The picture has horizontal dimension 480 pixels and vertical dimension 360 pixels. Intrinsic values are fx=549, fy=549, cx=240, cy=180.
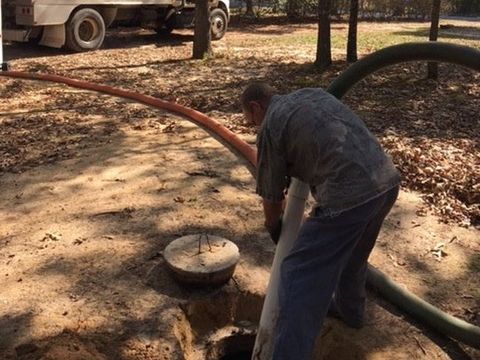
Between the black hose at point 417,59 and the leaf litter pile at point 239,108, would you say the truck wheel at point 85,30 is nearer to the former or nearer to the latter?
the leaf litter pile at point 239,108

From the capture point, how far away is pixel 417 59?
3510mm

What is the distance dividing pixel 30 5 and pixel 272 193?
36.7 feet

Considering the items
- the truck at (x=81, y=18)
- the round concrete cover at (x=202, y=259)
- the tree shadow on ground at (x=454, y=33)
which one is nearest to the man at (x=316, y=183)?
the round concrete cover at (x=202, y=259)

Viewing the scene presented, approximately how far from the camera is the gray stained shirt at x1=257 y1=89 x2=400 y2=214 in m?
2.82

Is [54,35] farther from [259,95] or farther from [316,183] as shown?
[316,183]

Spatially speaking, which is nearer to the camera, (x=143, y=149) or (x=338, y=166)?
(x=338, y=166)

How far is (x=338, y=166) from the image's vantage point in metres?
2.82

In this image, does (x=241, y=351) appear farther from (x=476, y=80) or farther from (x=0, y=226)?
(x=476, y=80)

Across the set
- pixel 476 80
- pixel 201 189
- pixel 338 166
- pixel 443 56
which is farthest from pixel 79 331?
pixel 476 80

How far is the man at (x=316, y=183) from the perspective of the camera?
2834 mm

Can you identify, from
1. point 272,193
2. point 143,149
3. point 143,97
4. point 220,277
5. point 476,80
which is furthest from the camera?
point 476,80

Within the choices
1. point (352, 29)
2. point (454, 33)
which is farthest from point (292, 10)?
point (352, 29)

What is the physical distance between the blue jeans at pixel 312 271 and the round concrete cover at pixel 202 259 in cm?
101

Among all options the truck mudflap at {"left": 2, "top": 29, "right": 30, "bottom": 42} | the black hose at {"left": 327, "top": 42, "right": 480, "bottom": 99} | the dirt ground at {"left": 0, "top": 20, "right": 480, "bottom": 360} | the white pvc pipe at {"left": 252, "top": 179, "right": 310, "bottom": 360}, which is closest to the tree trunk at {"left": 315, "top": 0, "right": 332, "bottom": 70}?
the dirt ground at {"left": 0, "top": 20, "right": 480, "bottom": 360}
